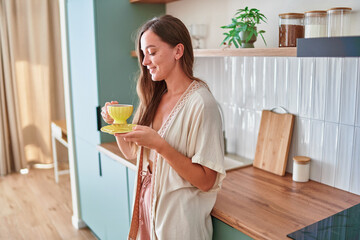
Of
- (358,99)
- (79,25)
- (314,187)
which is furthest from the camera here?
(79,25)

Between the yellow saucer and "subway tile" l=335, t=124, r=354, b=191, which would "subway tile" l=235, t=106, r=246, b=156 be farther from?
the yellow saucer

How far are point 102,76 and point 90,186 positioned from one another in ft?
2.77

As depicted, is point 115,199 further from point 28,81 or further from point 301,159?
point 28,81

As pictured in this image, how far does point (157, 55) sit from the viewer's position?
A: 152cm

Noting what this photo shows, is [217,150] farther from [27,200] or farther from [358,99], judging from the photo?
[27,200]

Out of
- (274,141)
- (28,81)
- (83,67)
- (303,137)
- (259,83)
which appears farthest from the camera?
(28,81)

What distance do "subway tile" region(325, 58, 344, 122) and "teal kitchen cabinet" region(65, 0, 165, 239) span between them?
1.23m

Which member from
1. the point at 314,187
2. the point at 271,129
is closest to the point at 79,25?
the point at 271,129

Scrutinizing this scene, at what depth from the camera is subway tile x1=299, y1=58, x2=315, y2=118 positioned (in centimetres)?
185

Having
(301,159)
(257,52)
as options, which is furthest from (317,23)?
(301,159)

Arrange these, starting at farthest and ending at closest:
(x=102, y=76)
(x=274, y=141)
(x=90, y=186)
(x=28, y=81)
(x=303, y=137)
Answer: (x=28, y=81) < (x=90, y=186) < (x=102, y=76) < (x=274, y=141) < (x=303, y=137)

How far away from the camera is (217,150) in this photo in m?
1.49

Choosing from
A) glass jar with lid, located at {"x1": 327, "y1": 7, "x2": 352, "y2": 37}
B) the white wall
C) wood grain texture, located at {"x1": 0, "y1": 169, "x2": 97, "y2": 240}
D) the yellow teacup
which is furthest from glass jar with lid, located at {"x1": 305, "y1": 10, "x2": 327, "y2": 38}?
wood grain texture, located at {"x1": 0, "y1": 169, "x2": 97, "y2": 240}

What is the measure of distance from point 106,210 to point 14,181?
2.24 m
